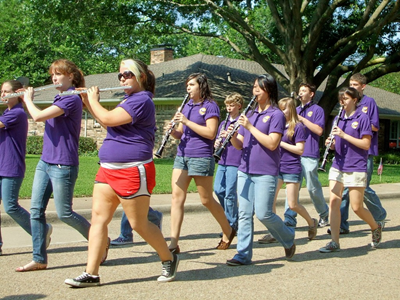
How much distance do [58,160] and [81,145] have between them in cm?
2153

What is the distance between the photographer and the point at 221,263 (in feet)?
19.6

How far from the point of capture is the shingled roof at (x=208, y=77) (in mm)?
24656

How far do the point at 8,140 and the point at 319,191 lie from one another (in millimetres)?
4204

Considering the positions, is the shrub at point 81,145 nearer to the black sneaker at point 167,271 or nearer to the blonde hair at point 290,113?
the blonde hair at point 290,113

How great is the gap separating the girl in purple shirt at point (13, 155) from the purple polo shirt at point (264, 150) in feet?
7.53

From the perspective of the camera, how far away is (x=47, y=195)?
17.6ft

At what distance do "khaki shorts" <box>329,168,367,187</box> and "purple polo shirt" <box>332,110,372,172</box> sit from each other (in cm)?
5

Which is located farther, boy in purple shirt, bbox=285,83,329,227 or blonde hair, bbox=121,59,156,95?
boy in purple shirt, bbox=285,83,329,227

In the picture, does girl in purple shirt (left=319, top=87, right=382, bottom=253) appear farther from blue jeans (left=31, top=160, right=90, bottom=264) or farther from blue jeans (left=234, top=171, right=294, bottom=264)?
blue jeans (left=31, top=160, right=90, bottom=264)

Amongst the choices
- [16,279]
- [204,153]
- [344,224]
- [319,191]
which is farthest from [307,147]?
[16,279]

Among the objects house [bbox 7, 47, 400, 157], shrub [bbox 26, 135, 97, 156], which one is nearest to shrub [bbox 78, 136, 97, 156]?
shrub [bbox 26, 135, 97, 156]

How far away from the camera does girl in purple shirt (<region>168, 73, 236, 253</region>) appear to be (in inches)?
245

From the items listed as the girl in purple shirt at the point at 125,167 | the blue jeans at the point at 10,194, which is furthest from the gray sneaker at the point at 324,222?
the blue jeans at the point at 10,194

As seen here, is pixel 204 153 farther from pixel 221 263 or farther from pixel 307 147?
pixel 307 147
